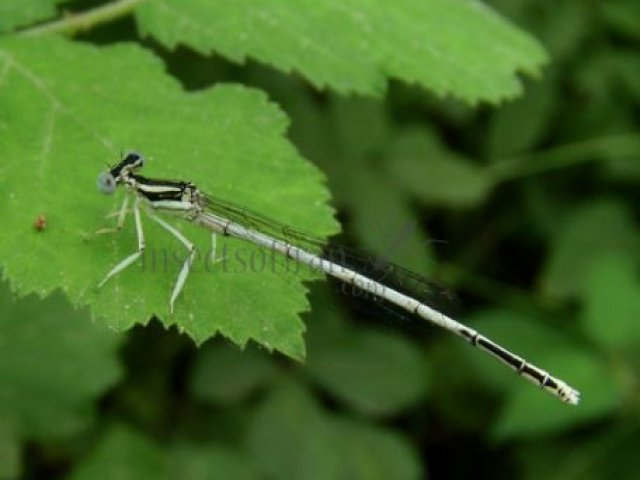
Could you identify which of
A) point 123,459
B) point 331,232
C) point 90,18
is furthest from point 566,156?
point 331,232

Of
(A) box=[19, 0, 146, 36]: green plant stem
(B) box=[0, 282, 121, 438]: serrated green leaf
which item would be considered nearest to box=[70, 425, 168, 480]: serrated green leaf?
(B) box=[0, 282, 121, 438]: serrated green leaf

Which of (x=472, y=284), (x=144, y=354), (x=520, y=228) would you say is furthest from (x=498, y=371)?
(x=144, y=354)

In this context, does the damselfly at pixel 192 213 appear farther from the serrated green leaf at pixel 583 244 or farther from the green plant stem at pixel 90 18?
the serrated green leaf at pixel 583 244

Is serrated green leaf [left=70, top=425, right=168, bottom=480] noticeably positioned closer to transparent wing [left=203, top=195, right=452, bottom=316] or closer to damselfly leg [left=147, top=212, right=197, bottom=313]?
transparent wing [left=203, top=195, right=452, bottom=316]

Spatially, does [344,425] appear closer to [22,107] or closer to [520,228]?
[520,228]

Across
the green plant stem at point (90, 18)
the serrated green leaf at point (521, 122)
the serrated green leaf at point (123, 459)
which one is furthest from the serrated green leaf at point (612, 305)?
the green plant stem at point (90, 18)

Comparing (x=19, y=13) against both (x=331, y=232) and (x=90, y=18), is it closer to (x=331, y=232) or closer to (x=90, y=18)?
(x=90, y=18)

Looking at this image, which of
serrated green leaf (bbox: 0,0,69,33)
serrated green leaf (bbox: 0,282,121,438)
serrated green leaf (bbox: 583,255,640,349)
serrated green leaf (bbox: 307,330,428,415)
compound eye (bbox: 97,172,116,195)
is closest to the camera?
compound eye (bbox: 97,172,116,195)
